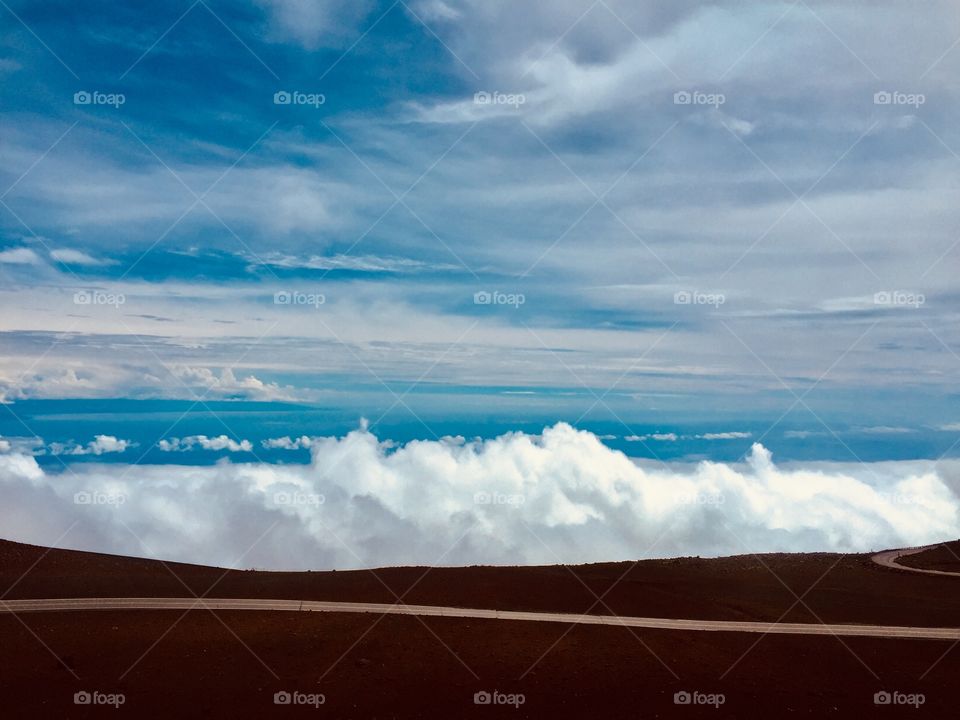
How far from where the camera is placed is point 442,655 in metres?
23.1

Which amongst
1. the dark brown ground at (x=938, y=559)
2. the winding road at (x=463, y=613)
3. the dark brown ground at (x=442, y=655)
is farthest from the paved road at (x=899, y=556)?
the winding road at (x=463, y=613)

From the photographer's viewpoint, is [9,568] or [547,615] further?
[9,568]

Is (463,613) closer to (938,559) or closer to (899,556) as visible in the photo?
(899,556)

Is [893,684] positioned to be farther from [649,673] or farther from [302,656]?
[302,656]

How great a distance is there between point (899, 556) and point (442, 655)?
34.0 m

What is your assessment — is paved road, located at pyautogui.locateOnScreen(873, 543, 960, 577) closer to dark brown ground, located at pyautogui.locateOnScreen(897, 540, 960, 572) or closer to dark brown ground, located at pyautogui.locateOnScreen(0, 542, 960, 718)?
dark brown ground, located at pyautogui.locateOnScreen(897, 540, 960, 572)

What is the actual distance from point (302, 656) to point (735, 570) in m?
23.1

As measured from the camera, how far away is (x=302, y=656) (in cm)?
2269

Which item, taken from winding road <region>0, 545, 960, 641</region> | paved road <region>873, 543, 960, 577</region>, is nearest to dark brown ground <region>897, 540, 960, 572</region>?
paved road <region>873, 543, 960, 577</region>

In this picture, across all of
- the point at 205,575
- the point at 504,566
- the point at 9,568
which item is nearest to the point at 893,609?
Result: the point at 504,566

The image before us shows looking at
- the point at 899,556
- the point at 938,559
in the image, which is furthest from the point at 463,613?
the point at 938,559

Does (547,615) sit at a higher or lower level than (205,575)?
lower

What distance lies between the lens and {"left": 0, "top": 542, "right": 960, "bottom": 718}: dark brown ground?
20.5 meters

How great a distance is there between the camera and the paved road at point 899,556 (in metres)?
39.1
